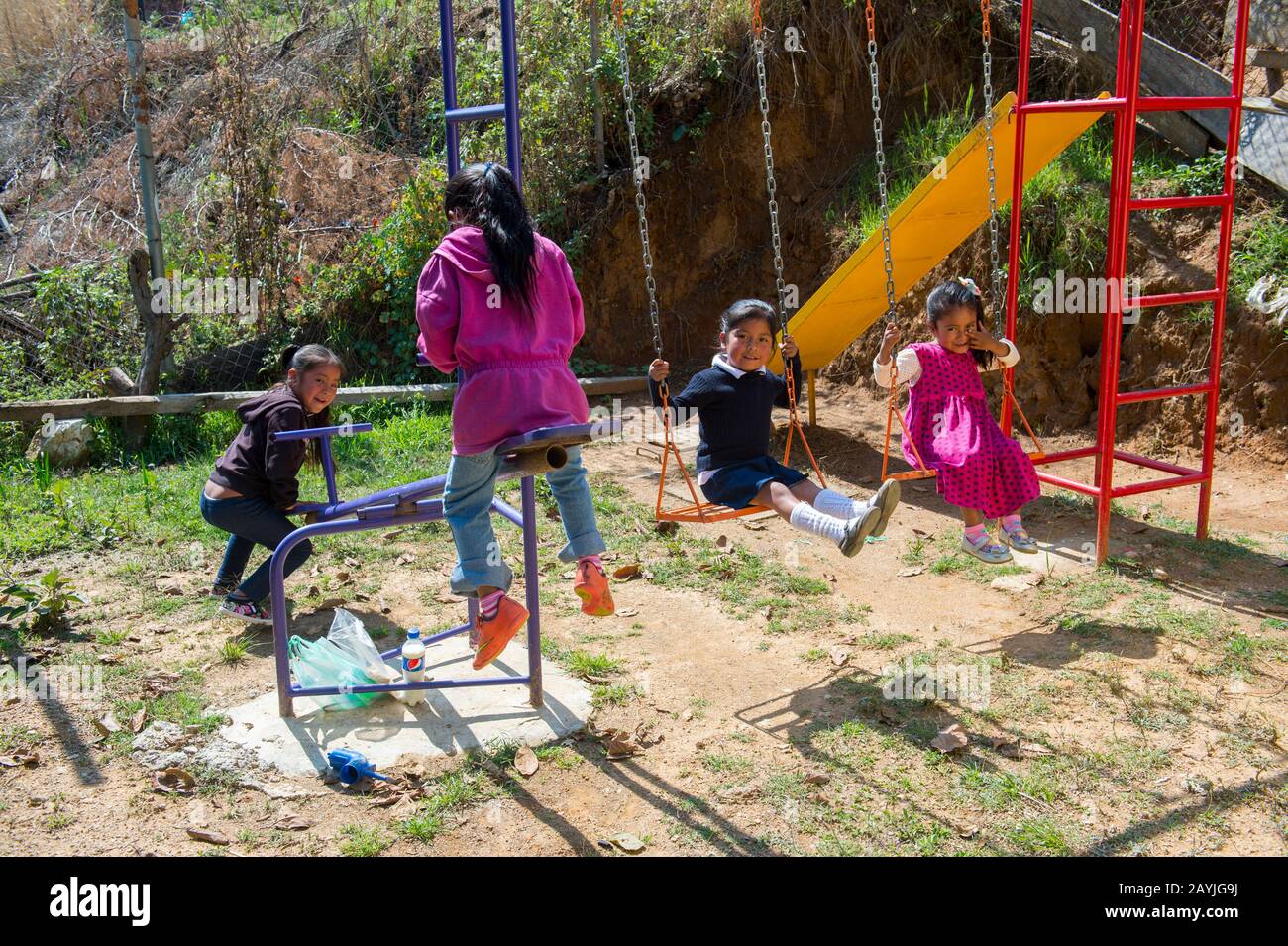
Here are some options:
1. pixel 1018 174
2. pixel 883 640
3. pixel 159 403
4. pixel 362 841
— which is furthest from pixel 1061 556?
pixel 159 403

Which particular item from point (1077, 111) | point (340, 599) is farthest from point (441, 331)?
point (1077, 111)

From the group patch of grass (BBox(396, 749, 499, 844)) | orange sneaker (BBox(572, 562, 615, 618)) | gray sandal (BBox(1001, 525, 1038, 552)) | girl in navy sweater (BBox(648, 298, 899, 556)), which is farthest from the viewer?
gray sandal (BBox(1001, 525, 1038, 552))

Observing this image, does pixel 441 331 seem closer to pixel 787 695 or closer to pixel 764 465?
pixel 764 465

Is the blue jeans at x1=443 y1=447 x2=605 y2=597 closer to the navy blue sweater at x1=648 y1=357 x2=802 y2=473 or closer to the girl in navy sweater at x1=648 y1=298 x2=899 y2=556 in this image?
the girl in navy sweater at x1=648 y1=298 x2=899 y2=556

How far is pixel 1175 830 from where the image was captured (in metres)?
3.50

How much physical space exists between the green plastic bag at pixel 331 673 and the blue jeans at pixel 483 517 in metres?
0.88

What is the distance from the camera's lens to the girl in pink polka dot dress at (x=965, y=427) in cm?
511

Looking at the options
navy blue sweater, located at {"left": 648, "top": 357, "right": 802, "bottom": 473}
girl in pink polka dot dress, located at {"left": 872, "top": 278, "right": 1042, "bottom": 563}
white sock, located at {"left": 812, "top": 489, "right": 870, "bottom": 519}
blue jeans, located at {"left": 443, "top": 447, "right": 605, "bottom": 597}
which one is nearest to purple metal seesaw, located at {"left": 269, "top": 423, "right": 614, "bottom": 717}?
blue jeans, located at {"left": 443, "top": 447, "right": 605, "bottom": 597}

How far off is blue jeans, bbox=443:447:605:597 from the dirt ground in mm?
731

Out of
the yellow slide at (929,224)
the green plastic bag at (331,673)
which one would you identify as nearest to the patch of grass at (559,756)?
the green plastic bag at (331,673)

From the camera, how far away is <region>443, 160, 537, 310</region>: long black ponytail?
370 cm

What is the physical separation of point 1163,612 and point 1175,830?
1.84 metres

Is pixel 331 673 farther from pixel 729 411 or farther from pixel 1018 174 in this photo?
pixel 1018 174

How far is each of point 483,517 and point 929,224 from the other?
13.4 feet
